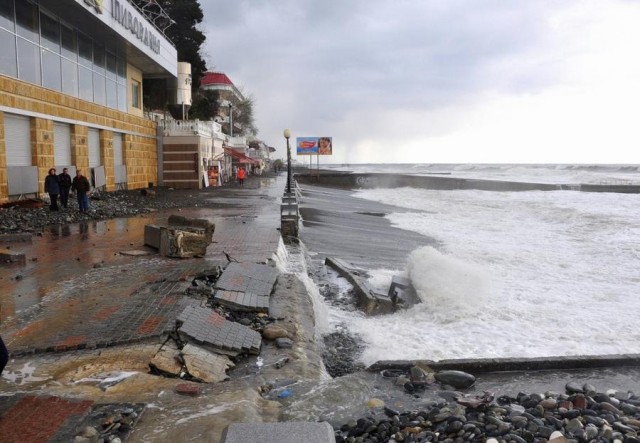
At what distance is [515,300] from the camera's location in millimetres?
9406

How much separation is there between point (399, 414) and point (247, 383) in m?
1.40

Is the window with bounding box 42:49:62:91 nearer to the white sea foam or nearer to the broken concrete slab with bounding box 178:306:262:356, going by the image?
the white sea foam

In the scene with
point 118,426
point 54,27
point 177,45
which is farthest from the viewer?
point 177,45

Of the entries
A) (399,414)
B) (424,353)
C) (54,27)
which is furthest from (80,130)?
(399,414)

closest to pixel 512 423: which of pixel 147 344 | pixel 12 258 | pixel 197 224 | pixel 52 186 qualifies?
pixel 147 344

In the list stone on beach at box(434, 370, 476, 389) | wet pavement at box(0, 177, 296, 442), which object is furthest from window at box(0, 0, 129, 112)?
stone on beach at box(434, 370, 476, 389)

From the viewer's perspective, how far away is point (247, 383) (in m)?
4.64

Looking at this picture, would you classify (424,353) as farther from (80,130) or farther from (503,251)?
(80,130)

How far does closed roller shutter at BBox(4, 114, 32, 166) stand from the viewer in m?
16.5

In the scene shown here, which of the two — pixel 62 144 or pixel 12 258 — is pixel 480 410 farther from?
pixel 62 144

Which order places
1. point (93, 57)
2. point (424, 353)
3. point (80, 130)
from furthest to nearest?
1. point (93, 57)
2. point (80, 130)
3. point (424, 353)

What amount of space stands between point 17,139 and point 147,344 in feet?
50.2

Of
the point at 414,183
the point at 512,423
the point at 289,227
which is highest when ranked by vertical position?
the point at 414,183

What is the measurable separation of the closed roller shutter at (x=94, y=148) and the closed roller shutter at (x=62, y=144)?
2.29 meters
